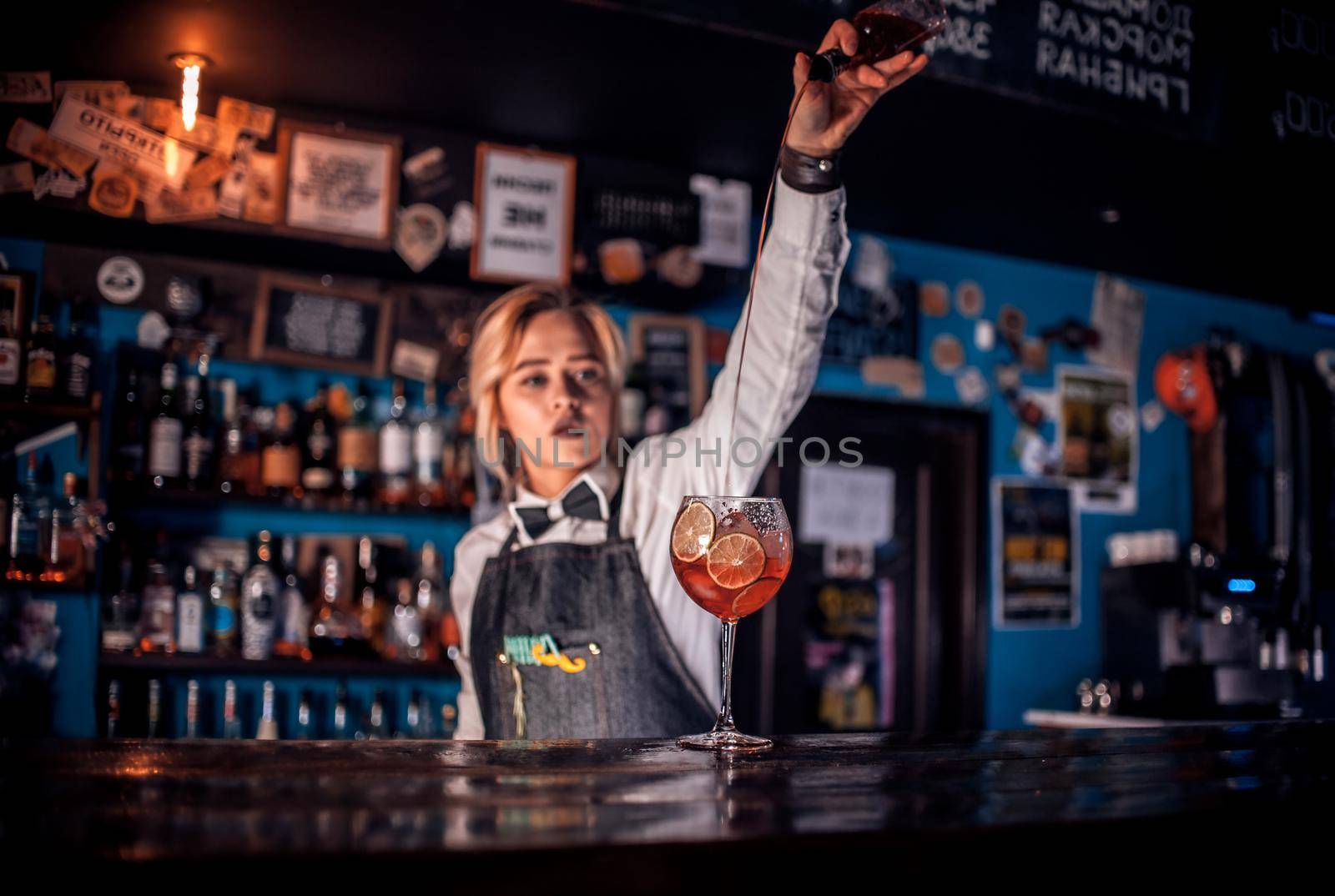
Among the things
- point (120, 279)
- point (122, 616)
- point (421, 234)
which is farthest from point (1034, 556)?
point (120, 279)

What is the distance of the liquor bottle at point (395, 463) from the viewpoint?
343cm

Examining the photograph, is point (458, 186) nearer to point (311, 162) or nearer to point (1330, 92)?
point (311, 162)

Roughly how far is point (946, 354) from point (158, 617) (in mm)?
3132

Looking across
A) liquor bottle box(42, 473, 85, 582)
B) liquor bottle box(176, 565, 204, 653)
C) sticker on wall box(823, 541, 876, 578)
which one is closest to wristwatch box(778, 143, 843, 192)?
liquor bottle box(176, 565, 204, 653)

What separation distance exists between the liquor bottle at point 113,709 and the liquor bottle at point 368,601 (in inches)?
26.4

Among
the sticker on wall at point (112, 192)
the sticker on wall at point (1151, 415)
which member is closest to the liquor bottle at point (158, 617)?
the sticker on wall at point (112, 192)

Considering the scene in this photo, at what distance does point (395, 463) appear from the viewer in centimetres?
343

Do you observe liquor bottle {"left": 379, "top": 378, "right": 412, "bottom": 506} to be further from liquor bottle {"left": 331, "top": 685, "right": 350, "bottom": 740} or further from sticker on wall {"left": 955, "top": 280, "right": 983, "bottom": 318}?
sticker on wall {"left": 955, "top": 280, "right": 983, "bottom": 318}

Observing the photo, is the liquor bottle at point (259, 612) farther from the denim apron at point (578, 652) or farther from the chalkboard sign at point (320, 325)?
the denim apron at point (578, 652)

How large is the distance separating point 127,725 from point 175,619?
35cm

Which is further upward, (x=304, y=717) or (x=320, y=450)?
(x=320, y=450)

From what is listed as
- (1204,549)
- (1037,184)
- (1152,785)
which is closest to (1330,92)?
(1037,184)

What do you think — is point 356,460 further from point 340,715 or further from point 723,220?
point 723,220

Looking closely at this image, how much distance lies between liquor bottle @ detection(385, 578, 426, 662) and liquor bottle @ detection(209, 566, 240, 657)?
45cm
